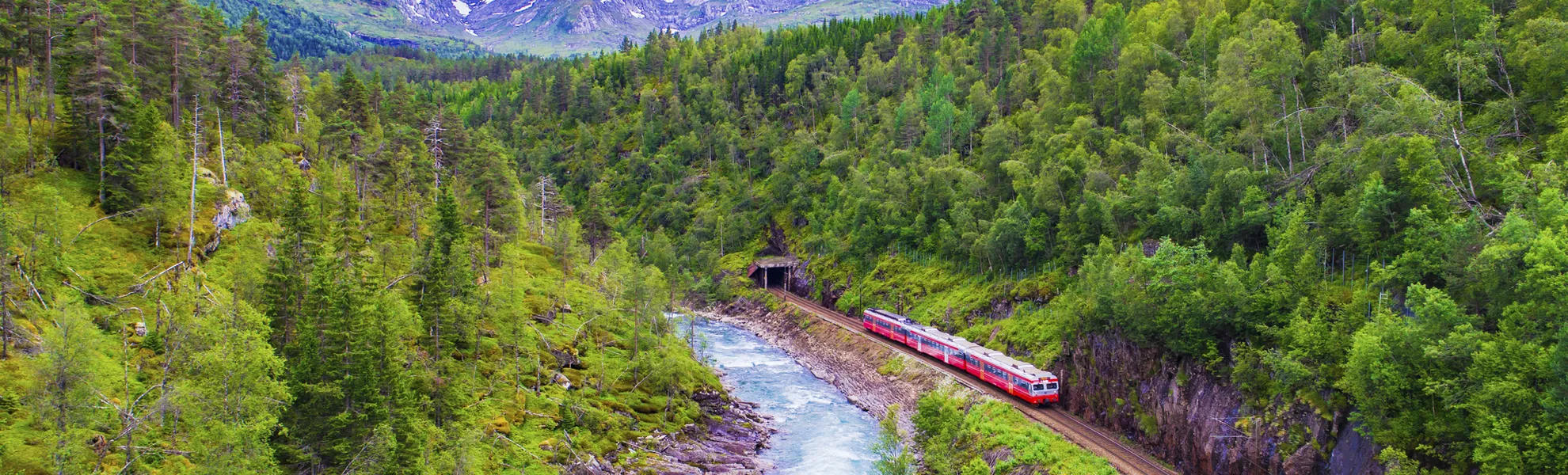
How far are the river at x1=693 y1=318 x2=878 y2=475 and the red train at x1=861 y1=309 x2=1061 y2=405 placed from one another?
8.33 meters

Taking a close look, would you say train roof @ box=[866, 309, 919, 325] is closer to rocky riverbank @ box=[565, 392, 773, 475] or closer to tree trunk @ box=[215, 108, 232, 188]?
rocky riverbank @ box=[565, 392, 773, 475]

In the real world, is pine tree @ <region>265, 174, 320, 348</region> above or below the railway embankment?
above

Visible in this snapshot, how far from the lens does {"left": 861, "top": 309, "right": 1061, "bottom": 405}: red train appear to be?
53691mm

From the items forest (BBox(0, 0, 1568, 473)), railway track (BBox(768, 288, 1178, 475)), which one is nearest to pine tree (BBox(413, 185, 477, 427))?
forest (BBox(0, 0, 1568, 473))

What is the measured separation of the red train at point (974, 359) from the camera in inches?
2114

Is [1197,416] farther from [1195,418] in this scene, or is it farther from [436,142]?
[436,142]

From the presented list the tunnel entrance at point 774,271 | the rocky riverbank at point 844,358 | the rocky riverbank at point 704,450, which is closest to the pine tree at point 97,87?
the rocky riverbank at point 704,450

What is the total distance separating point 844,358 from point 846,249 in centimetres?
2693

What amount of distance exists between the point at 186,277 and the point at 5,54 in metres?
24.0

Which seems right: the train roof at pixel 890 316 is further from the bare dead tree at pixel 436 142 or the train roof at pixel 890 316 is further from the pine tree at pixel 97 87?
the pine tree at pixel 97 87

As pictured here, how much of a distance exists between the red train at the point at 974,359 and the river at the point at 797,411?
27.3ft

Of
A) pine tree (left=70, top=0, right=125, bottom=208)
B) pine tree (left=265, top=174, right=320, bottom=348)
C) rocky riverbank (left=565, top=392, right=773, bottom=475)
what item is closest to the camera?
pine tree (left=265, top=174, right=320, bottom=348)

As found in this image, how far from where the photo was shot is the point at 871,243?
9856 centimetres

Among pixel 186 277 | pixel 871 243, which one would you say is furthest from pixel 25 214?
pixel 871 243
